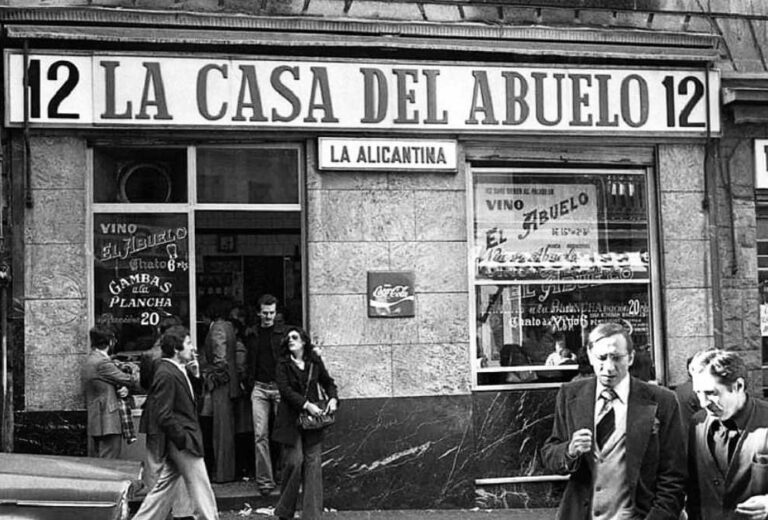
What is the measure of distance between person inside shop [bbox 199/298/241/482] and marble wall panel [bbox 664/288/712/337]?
446 centimetres

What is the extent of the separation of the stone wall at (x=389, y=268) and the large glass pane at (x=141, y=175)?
129 centimetres

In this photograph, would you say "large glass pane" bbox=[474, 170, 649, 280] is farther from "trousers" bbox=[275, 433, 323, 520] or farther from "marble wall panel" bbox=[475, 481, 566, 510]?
"trousers" bbox=[275, 433, 323, 520]

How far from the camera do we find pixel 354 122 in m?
9.83

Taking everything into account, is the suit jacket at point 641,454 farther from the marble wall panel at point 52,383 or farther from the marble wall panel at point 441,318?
the marble wall panel at point 52,383

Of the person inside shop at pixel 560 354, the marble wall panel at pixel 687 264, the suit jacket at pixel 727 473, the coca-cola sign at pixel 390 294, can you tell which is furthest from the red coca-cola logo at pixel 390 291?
the suit jacket at pixel 727 473

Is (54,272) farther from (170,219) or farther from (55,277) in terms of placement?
(170,219)

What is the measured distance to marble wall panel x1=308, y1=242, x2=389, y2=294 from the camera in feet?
32.1

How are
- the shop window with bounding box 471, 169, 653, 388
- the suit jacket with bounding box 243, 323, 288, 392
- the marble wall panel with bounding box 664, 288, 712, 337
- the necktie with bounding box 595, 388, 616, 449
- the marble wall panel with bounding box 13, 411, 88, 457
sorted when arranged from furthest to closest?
the marble wall panel with bounding box 664, 288, 712, 337 < the shop window with bounding box 471, 169, 653, 388 < the suit jacket with bounding box 243, 323, 288, 392 < the marble wall panel with bounding box 13, 411, 88, 457 < the necktie with bounding box 595, 388, 616, 449

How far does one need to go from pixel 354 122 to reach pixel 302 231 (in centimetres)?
118

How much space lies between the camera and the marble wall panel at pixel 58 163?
9.37m

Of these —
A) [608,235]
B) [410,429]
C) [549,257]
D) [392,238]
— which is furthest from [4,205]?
[608,235]

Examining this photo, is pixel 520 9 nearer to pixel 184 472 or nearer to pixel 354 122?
pixel 354 122

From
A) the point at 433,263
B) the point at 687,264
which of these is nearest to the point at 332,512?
the point at 433,263

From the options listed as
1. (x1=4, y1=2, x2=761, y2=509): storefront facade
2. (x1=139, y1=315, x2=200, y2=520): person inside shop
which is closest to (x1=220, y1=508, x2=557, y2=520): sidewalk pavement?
(x1=4, y1=2, x2=761, y2=509): storefront facade
